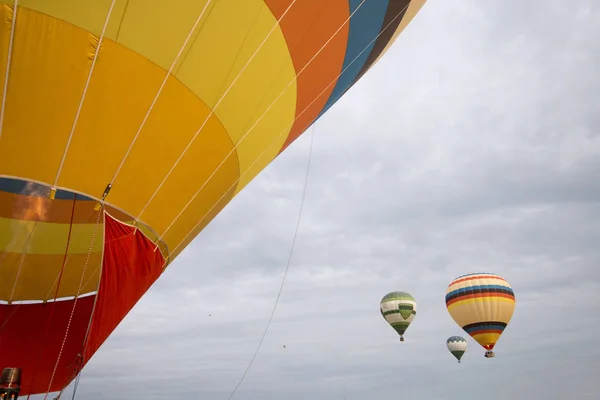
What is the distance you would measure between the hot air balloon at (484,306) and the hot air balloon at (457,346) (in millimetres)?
8189

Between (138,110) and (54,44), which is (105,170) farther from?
(54,44)

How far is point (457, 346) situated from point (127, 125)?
31.5 m

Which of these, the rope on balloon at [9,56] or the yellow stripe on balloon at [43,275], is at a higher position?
the rope on balloon at [9,56]

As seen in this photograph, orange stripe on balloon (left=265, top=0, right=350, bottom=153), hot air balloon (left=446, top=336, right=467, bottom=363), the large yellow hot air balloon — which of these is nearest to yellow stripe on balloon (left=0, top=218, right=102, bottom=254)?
the large yellow hot air balloon

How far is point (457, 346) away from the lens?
3094cm

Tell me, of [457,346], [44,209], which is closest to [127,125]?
[44,209]

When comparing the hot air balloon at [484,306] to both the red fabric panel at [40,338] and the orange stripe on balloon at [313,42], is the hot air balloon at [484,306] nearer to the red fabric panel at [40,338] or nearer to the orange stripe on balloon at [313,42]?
the orange stripe on balloon at [313,42]

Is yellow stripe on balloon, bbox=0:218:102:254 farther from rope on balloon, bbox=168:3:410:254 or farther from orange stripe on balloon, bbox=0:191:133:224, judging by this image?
rope on balloon, bbox=168:3:410:254

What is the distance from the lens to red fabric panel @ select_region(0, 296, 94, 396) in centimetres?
609

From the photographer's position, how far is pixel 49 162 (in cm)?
433

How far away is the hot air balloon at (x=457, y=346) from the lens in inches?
1210

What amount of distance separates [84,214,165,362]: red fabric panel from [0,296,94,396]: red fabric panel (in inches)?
55.8

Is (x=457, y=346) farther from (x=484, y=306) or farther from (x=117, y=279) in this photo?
(x=117, y=279)

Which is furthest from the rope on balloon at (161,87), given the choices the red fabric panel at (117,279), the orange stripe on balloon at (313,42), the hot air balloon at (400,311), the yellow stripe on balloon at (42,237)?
the hot air balloon at (400,311)
